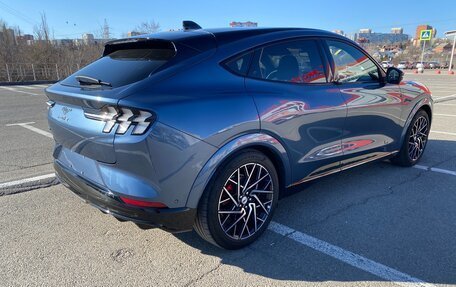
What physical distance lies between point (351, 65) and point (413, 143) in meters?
1.86

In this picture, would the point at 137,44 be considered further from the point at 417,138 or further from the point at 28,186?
the point at 417,138

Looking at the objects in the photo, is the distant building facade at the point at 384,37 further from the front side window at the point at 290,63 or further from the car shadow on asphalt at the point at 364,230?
the front side window at the point at 290,63

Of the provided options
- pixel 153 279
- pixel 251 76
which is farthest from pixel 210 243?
pixel 251 76

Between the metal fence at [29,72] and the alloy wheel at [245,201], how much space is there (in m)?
25.5

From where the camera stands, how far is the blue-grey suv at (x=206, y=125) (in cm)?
242

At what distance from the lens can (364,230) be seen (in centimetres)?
328

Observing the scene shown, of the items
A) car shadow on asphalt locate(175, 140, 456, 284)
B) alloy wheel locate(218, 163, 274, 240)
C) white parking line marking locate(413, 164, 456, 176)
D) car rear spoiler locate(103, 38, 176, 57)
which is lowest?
white parking line marking locate(413, 164, 456, 176)

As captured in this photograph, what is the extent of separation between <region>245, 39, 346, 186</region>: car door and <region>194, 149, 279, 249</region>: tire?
0.29 m

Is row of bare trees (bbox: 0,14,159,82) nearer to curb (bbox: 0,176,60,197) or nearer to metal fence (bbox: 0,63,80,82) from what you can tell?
metal fence (bbox: 0,63,80,82)

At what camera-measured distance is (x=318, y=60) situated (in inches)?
Answer: 142

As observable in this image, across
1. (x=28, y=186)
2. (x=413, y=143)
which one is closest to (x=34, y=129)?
(x=28, y=186)

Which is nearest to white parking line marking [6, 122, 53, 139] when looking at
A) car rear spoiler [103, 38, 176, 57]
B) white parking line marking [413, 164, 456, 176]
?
car rear spoiler [103, 38, 176, 57]

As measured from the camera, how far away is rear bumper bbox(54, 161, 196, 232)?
2.49m

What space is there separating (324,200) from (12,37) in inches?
1367
